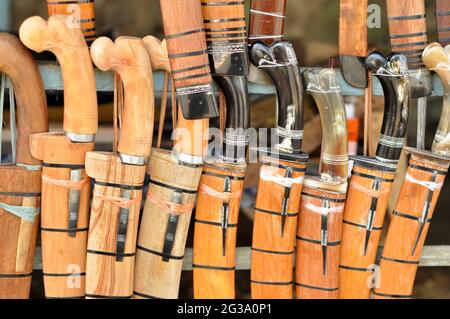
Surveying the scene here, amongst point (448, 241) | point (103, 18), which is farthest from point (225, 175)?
point (448, 241)

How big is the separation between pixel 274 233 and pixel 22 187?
536mm

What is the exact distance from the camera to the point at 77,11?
53.1 inches

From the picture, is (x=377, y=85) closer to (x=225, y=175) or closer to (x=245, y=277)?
(x=225, y=175)

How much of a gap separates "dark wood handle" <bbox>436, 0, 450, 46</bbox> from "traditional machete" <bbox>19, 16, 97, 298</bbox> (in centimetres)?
79

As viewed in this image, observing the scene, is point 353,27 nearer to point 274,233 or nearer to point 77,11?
point 274,233

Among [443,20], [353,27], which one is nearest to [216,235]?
[353,27]

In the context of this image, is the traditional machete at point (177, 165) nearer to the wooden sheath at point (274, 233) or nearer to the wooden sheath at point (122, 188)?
the wooden sheath at point (122, 188)

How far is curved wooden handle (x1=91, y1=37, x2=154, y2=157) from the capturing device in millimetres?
1303

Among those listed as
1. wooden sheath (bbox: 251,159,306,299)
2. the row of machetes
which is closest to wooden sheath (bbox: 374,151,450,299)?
the row of machetes

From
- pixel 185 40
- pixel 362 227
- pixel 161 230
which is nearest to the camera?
pixel 185 40

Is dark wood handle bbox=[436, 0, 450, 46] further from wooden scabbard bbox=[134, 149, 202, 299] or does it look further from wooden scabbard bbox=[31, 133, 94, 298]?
wooden scabbard bbox=[31, 133, 94, 298]

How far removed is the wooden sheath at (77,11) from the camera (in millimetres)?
1342

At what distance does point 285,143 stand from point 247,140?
81 millimetres

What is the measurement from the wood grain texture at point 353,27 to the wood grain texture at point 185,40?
35cm
